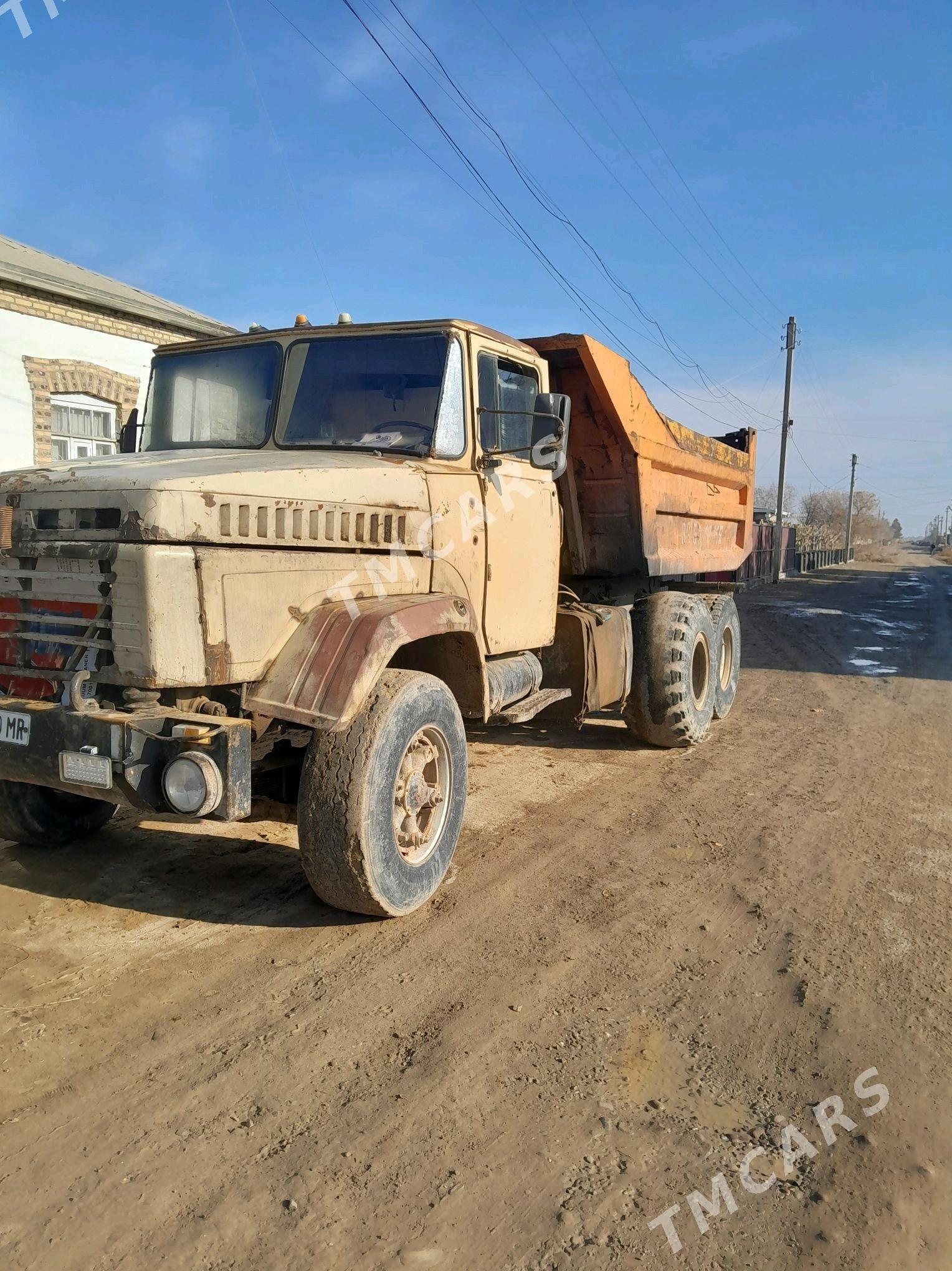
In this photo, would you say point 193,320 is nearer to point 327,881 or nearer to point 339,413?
point 339,413

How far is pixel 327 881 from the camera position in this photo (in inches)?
138

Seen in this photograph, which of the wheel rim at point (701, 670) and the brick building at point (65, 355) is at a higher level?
the brick building at point (65, 355)

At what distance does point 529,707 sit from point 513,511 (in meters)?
1.12

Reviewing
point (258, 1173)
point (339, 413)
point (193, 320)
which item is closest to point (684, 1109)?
point (258, 1173)

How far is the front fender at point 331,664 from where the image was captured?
3322mm

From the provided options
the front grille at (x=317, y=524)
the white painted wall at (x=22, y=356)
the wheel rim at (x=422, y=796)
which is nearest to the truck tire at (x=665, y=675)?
the wheel rim at (x=422, y=796)

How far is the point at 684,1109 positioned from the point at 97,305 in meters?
12.0

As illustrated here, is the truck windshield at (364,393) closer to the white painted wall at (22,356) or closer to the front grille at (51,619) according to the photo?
the front grille at (51,619)

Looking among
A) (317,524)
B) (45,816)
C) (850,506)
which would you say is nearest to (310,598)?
(317,524)

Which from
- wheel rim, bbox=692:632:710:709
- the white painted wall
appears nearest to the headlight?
wheel rim, bbox=692:632:710:709

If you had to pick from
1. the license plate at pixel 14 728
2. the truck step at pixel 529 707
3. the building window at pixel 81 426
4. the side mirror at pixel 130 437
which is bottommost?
the truck step at pixel 529 707

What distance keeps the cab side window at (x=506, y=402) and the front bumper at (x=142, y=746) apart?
7.18 feet

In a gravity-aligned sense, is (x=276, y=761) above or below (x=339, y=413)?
below

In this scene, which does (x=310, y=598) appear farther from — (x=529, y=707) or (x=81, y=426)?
(x=81, y=426)
